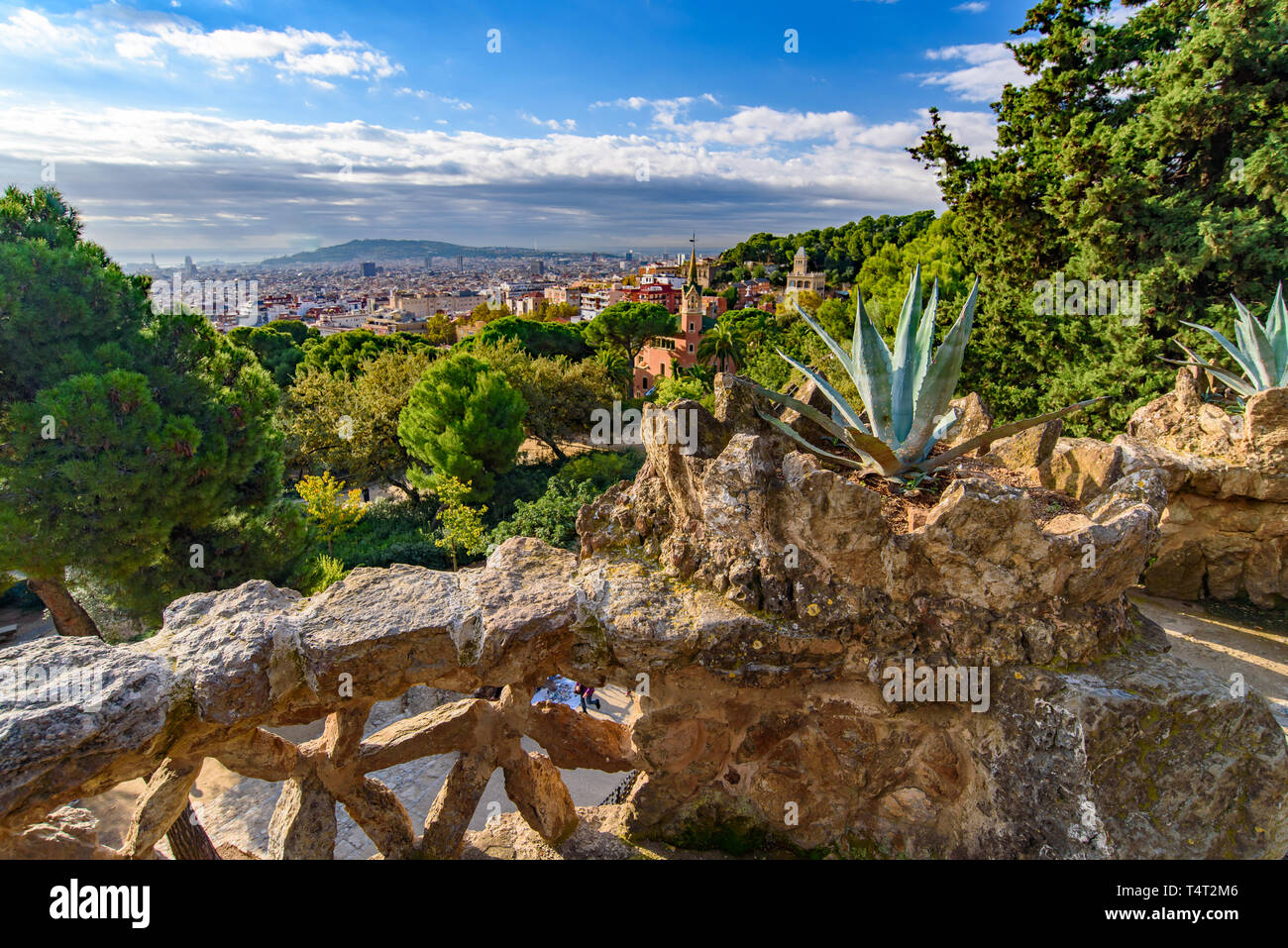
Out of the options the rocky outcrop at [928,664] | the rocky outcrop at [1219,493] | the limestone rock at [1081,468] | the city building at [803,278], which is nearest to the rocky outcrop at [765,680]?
the rocky outcrop at [928,664]

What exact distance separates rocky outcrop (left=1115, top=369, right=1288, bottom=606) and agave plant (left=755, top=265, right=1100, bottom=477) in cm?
499

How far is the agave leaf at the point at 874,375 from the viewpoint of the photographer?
5004mm

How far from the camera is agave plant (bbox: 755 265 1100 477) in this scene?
15.5 ft

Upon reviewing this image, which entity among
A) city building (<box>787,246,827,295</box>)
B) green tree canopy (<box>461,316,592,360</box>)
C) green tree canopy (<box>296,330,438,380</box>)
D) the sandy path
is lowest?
the sandy path

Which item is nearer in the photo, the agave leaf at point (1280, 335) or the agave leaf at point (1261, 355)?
the agave leaf at point (1261, 355)

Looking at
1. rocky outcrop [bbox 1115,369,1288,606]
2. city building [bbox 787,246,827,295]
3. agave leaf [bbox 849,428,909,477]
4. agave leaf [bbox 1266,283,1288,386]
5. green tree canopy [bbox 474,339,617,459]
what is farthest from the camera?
city building [bbox 787,246,827,295]

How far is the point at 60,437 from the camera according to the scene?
32.6 feet

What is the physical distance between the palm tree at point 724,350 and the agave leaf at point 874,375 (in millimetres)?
31344

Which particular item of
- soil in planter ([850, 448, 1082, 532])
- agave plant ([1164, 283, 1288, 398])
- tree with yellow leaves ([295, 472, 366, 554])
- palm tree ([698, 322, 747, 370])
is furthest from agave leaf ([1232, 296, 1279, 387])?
palm tree ([698, 322, 747, 370])

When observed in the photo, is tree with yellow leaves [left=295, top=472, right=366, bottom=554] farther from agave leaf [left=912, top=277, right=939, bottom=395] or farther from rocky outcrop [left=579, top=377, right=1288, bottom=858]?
agave leaf [left=912, top=277, right=939, bottom=395]

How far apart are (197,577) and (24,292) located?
5.10m

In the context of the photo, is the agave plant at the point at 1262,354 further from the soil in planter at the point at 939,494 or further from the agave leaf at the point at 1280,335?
the soil in planter at the point at 939,494

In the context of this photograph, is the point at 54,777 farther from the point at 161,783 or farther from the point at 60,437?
the point at 60,437

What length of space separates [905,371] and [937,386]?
47 cm
